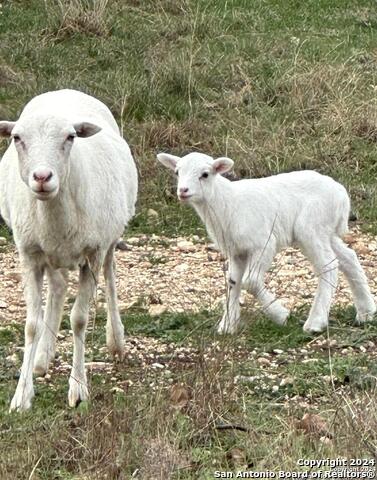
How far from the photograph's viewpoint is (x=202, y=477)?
519 cm

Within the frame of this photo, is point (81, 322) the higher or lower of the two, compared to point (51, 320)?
higher

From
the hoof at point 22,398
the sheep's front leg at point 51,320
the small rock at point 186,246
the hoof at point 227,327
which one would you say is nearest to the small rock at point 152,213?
the small rock at point 186,246

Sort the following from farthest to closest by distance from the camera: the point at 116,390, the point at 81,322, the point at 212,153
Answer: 1. the point at 212,153
2. the point at 81,322
3. the point at 116,390

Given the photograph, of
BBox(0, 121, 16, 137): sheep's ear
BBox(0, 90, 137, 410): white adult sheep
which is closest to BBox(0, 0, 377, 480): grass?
BBox(0, 90, 137, 410): white adult sheep

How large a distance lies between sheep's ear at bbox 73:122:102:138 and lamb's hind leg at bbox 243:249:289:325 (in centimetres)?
182

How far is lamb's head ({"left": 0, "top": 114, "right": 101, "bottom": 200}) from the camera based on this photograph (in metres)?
6.18

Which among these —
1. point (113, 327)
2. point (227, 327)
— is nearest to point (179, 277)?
point (113, 327)

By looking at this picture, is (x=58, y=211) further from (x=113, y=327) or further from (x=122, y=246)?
(x=122, y=246)

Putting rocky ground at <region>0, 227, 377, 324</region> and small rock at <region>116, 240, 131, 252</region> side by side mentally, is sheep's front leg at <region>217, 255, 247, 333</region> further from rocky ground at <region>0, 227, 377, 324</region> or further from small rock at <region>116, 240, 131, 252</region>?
small rock at <region>116, 240, 131, 252</region>

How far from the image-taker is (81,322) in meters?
7.07

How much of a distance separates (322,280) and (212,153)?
13.1 ft

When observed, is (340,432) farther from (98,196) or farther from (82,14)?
(82,14)

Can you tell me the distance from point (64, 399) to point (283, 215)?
7.49 feet

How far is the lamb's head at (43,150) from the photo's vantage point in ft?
20.3
